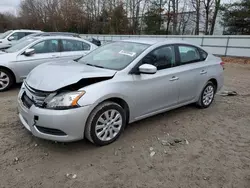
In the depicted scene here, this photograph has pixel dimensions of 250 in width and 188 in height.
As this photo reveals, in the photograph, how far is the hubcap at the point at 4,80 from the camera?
545 cm

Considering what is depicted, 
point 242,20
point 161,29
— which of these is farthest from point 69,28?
point 242,20

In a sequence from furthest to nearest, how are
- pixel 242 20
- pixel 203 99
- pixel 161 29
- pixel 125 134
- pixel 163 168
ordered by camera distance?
pixel 161 29 → pixel 242 20 → pixel 203 99 → pixel 125 134 → pixel 163 168

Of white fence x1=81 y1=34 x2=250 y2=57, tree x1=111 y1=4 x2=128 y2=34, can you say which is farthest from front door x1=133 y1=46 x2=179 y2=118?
tree x1=111 y1=4 x2=128 y2=34

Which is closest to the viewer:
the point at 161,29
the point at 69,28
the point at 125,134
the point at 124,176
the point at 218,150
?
the point at 124,176

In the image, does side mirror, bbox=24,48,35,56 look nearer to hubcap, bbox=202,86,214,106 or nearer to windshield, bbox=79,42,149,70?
windshield, bbox=79,42,149,70

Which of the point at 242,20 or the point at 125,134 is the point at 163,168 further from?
the point at 242,20

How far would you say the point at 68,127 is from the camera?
2707 mm

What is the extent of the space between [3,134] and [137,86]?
2137 millimetres

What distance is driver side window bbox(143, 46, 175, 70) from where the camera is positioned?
3.57m

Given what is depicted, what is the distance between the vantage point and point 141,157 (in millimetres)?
2893

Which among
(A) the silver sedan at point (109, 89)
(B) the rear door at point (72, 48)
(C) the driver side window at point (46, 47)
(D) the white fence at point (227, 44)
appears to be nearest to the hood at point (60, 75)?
(A) the silver sedan at point (109, 89)

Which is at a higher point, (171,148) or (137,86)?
(137,86)

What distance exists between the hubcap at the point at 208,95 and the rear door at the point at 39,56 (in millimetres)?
4044

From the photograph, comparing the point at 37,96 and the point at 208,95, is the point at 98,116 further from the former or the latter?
the point at 208,95
